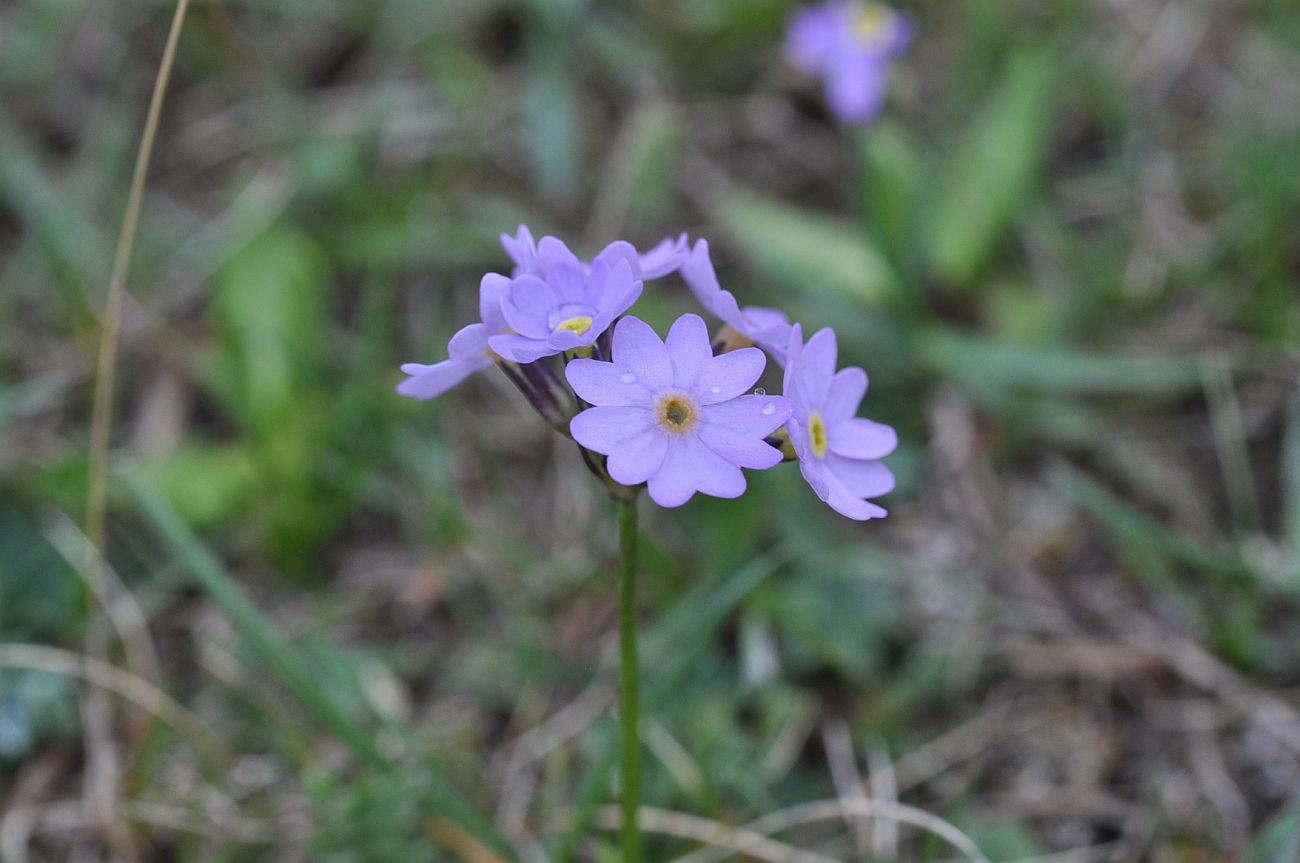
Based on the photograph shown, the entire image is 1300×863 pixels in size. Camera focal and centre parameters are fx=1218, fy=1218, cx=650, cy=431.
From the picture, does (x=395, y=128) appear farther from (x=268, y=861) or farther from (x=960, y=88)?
(x=268, y=861)

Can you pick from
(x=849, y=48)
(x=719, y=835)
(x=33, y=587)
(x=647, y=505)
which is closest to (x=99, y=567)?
(x=33, y=587)

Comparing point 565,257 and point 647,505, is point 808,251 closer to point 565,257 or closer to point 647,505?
point 647,505

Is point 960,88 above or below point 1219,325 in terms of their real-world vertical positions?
above

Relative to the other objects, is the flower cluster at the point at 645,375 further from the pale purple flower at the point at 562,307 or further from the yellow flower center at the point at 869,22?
the yellow flower center at the point at 869,22

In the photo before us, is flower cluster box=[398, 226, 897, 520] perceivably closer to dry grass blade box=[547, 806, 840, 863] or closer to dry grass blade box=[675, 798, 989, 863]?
dry grass blade box=[675, 798, 989, 863]

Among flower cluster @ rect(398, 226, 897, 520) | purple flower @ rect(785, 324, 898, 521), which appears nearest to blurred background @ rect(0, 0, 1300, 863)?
purple flower @ rect(785, 324, 898, 521)

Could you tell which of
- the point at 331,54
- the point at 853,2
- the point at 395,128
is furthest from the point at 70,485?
the point at 853,2

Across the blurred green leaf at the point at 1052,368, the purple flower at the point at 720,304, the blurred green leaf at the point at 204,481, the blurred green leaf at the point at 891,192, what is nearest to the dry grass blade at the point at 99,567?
the blurred green leaf at the point at 204,481
